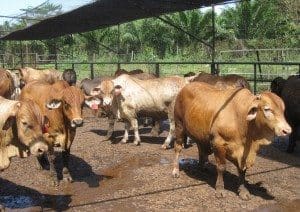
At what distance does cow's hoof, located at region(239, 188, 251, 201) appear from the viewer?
6.23 metres

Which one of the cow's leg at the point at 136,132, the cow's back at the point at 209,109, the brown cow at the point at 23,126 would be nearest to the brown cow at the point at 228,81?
the cow's leg at the point at 136,132

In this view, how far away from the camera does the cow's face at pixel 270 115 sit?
5641mm

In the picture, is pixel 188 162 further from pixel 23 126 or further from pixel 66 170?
pixel 23 126

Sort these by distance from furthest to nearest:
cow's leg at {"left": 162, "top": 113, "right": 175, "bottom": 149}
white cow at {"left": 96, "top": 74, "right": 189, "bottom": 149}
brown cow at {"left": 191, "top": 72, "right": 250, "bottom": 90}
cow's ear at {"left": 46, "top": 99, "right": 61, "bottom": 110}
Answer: white cow at {"left": 96, "top": 74, "right": 189, "bottom": 149} < cow's leg at {"left": 162, "top": 113, "right": 175, "bottom": 149} < brown cow at {"left": 191, "top": 72, "right": 250, "bottom": 90} < cow's ear at {"left": 46, "top": 99, "right": 61, "bottom": 110}

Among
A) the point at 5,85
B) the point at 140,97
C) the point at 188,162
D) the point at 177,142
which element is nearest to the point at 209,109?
the point at 177,142

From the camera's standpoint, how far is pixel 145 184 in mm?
7059

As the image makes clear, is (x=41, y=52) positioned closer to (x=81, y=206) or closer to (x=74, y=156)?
(x=74, y=156)

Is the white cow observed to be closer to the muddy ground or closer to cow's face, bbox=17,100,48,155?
the muddy ground

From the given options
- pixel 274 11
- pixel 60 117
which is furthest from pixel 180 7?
pixel 274 11

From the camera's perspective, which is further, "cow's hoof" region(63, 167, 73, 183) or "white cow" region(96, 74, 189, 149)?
"white cow" region(96, 74, 189, 149)

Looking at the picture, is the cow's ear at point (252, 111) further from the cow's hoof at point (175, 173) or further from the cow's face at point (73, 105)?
the cow's face at point (73, 105)

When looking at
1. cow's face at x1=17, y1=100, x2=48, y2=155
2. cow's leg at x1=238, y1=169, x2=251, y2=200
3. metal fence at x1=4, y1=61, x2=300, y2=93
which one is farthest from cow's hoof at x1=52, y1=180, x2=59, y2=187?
metal fence at x1=4, y1=61, x2=300, y2=93

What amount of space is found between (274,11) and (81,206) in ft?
90.2

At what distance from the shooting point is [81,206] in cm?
616
